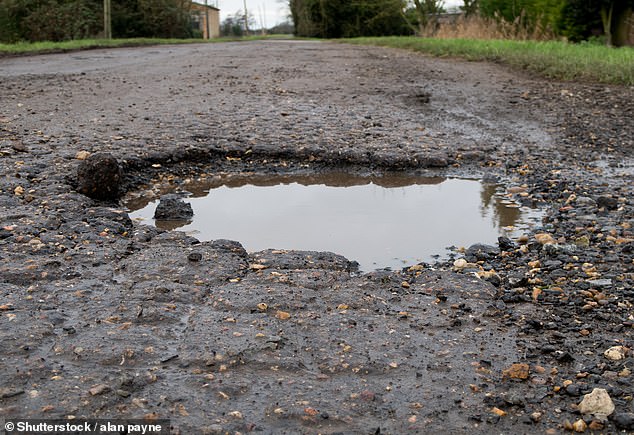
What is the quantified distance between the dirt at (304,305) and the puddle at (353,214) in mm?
196

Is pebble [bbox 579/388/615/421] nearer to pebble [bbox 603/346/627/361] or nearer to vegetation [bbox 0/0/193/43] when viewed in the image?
pebble [bbox 603/346/627/361]

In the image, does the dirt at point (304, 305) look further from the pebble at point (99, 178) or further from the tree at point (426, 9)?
the tree at point (426, 9)

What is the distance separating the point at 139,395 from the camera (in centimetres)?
208

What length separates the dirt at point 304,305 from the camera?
2064mm

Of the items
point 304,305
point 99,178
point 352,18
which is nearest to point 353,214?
point 304,305

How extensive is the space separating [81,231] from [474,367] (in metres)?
2.19

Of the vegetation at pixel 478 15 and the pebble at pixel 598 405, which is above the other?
the vegetation at pixel 478 15

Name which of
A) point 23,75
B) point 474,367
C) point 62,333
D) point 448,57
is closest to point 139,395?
point 62,333

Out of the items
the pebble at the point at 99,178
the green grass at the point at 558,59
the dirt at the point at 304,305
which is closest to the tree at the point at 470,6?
the green grass at the point at 558,59

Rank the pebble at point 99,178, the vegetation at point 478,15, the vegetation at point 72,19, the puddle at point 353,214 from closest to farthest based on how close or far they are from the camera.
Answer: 1. the puddle at point 353,214
2. the pebble at point 99,178
3. the vegetation at point 478,15
4. the vegetation at point 72,19

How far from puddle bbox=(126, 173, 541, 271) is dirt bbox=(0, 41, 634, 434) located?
196mm

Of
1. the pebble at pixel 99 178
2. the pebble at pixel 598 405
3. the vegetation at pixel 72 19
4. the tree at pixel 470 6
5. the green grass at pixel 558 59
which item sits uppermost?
the tree at pixel 470 6

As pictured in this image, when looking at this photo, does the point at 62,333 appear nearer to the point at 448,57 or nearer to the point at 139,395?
the point at 139,395

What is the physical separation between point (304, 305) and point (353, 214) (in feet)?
4.95
